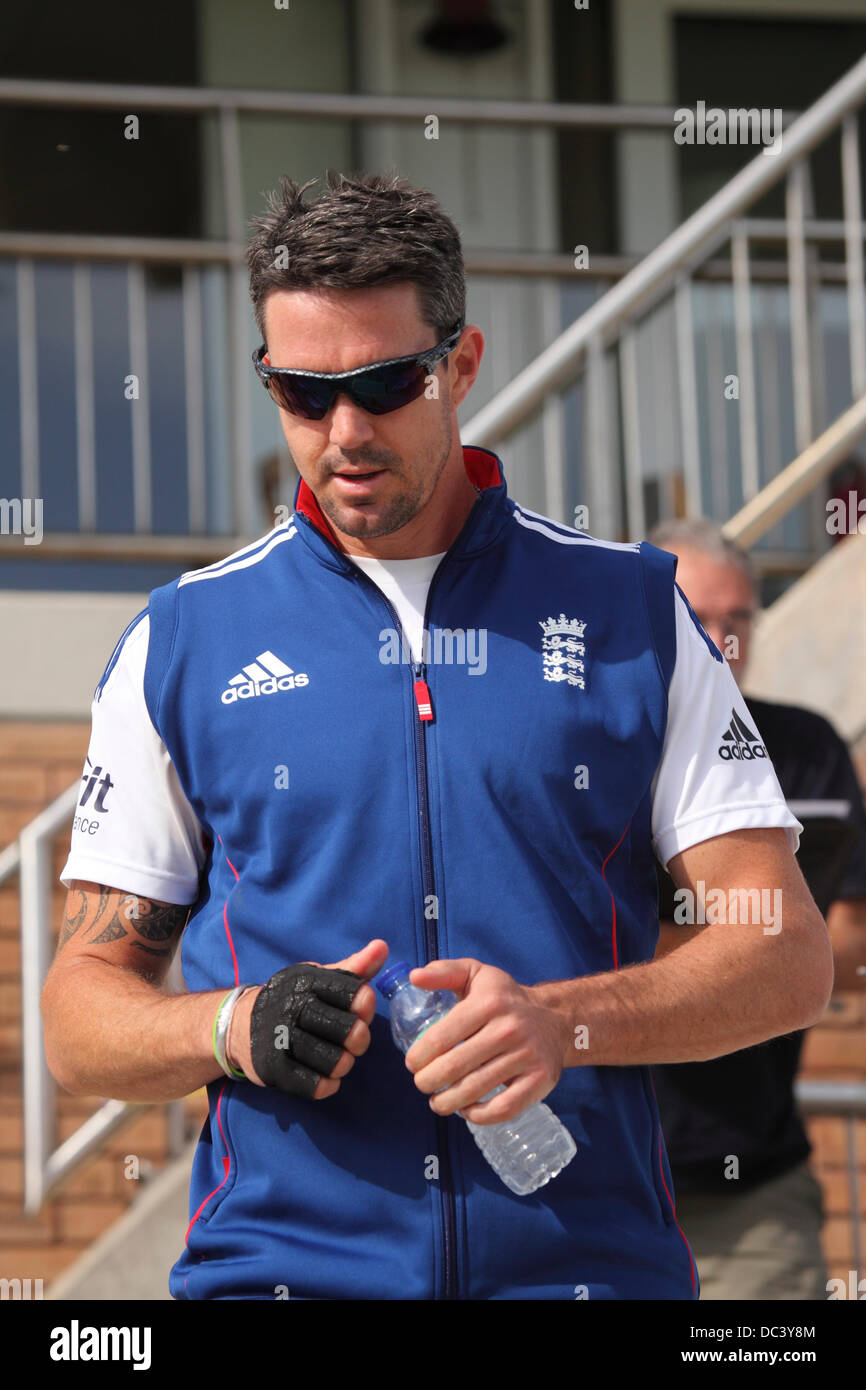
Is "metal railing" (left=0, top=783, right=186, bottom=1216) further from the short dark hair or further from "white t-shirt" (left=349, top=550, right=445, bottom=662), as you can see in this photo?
the short dark hair

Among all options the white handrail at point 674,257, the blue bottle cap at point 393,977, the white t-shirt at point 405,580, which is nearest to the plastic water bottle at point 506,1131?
the blue bottle cap at point 393,977

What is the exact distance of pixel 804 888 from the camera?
7.20 ft

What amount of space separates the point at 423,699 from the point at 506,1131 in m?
0.50

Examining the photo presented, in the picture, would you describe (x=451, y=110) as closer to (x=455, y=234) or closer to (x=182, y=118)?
(x=182, y=118)

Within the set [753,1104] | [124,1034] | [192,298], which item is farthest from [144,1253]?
[124,1034]

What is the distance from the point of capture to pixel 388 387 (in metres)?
2.17

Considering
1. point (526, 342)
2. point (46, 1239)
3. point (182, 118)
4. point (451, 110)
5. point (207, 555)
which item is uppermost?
point (182, 118)

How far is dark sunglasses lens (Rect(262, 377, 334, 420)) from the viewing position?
216 cm

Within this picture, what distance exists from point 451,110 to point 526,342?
1599mm

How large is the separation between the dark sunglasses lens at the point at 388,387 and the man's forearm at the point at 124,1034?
709 millimetres

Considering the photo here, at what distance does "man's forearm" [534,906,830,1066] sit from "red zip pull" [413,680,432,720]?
343mm

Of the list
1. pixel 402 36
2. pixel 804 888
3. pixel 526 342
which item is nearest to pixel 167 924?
pixel 804 888

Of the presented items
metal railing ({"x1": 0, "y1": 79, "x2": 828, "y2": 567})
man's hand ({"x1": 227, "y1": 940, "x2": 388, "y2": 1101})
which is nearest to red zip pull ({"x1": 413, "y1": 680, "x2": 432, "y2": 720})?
man's hand ({"x1": 227, "y1": 940, "x2": 388, "y2": 1101})

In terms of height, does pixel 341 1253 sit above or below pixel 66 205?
below
